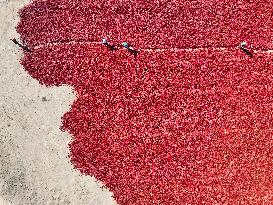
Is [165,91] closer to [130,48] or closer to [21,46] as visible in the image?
[130,48]

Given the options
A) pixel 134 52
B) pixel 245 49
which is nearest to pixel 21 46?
pixel 134 52

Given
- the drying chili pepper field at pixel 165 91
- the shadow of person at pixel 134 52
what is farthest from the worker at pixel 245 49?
the shadow of person at pixel 134 52

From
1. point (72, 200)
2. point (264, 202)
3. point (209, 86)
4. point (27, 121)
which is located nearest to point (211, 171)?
point (264, 202)

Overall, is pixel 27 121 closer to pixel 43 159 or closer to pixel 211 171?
pixel 43 159

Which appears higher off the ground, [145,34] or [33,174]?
[145,34]

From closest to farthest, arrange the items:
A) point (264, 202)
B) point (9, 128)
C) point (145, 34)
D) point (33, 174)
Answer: point (264, 202)
point (33, 174)
point (9, 128)
point (145, 34)

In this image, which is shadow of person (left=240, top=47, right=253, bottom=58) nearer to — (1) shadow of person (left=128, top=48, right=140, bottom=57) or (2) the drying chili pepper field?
(2) the drying chili pepper field

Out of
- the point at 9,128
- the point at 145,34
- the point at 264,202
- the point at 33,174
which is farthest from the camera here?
the point at 145,34

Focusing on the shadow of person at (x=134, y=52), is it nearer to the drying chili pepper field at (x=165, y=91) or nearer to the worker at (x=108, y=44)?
the drying chili pepper field at (x=165, y=91)
